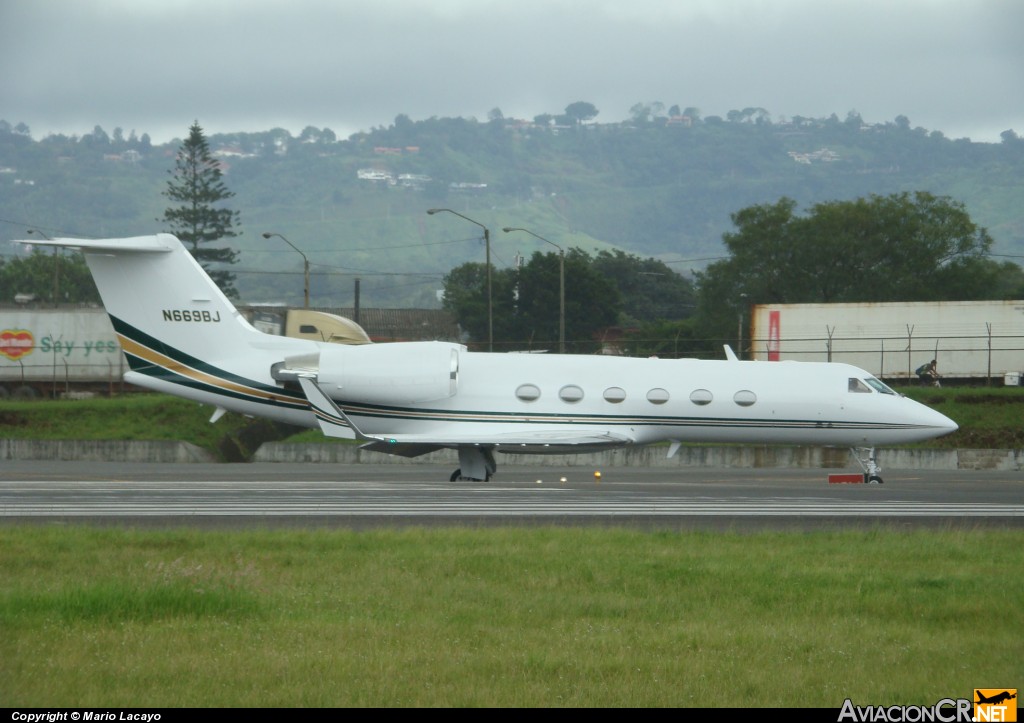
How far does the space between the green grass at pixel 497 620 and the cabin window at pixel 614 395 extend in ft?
35.0

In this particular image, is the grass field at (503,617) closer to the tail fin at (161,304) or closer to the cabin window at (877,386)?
the tail fin at (161,304)

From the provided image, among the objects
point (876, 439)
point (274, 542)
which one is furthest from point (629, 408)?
point (274, 542)

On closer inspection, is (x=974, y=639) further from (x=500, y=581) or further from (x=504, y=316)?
(x=504, y=316)

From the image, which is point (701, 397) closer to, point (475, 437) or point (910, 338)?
point (475, 437)

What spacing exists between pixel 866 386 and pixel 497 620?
57.8 feet

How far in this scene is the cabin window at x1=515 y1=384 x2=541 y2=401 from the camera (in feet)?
79.7

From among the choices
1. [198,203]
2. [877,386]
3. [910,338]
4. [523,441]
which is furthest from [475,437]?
[198,203]

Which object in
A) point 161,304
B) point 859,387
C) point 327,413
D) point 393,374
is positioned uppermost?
point 161,304

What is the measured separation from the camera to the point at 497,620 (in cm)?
918

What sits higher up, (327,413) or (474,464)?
(327,413)

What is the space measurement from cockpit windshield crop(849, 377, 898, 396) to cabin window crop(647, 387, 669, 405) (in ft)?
13.1
